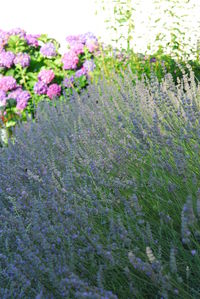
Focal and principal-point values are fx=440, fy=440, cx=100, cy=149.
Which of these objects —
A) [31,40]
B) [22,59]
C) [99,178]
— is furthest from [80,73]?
[99,178]

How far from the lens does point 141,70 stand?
5.36 metres

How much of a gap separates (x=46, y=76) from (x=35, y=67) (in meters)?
0.58

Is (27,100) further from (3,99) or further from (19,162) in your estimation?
(19,162)

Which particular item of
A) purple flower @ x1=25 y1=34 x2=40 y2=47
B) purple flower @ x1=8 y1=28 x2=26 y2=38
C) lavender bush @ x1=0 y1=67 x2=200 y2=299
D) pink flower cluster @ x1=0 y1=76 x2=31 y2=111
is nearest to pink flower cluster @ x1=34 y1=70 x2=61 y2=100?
pink flower cluster @ x1=0 y1=76 x2=31 y2=111

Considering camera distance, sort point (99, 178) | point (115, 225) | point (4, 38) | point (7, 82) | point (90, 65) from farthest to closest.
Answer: point (4, 38) < point (7, 82) < point (90, 65) < point (99, 178) < point (115, 225)

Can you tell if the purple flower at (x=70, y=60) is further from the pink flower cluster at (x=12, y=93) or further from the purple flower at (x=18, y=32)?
the purple flower at (x=18, y=32)

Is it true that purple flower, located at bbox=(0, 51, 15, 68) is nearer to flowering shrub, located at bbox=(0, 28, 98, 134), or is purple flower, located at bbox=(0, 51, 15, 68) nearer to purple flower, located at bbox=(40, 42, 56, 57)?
flowering shrub, located at bbox=(0, 28, 98, 134)

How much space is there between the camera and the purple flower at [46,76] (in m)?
6.20

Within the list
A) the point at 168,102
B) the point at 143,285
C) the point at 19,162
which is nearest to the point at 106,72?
the point at 19,162

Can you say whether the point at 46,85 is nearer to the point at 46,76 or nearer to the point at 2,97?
the point at 46,76

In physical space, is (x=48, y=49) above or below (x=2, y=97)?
above

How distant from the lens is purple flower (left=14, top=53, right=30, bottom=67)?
633 centimetres

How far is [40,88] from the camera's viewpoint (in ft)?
20.2

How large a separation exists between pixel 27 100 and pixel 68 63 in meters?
0.79
